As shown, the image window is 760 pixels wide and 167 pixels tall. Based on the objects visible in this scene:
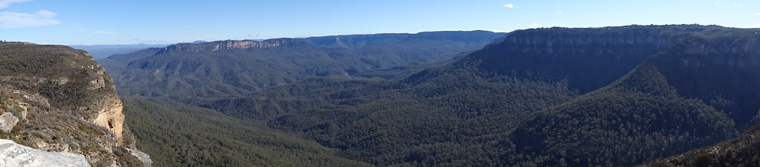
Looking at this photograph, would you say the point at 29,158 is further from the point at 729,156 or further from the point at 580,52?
the point at 580,52

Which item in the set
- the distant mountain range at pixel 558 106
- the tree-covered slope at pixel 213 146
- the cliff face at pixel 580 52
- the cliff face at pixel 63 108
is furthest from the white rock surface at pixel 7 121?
the cliff face at pixel 580 52

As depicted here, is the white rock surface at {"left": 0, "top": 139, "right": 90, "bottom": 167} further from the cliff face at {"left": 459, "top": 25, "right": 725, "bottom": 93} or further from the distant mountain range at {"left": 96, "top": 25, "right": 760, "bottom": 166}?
the cliff face at {"left": 459, "top": 25, "right": 725, "bottom": 93}

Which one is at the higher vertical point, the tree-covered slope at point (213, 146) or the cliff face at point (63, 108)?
the cliff face at point (63, 108)

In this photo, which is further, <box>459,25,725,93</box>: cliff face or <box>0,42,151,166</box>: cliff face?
<box>459,25,725,93</box>: cliff face

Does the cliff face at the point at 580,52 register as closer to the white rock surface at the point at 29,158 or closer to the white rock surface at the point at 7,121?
the white rock surface at the point at 7,121

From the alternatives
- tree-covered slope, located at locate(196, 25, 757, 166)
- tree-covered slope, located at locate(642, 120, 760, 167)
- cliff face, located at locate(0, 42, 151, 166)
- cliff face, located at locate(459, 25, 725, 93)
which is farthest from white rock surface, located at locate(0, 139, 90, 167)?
cliff face, located at locate(459, 25, 725, 93)

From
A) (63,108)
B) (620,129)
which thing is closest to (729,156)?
(63,108)
